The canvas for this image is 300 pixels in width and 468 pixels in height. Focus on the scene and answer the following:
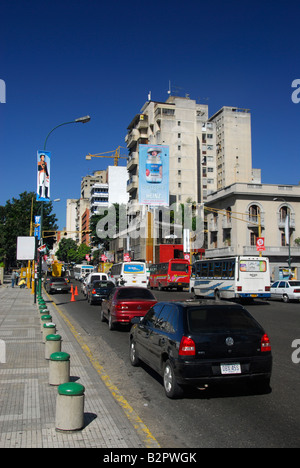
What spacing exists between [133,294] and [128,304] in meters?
0.70

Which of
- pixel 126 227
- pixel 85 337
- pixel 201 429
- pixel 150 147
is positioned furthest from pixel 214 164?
pixel 201 429

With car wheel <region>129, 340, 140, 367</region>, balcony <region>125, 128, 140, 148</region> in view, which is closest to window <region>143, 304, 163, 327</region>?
car wheel <region>129, 340, 140, 367</region>

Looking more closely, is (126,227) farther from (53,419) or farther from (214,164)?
(53,419)

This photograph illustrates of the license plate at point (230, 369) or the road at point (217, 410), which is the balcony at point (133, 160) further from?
the license plate at point (230, 369)

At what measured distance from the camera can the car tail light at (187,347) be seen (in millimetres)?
6449

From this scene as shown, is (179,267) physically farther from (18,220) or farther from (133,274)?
(18,220)

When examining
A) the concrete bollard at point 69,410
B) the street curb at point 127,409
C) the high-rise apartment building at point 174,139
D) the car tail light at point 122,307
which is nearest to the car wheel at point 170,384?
the street curb at point 127,409

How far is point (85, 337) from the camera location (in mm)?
13453

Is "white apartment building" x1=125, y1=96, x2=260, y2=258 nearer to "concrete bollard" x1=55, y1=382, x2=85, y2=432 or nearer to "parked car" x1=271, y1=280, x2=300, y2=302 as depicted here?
"parked car" x1=271, y1=280, x2=300, y2=302

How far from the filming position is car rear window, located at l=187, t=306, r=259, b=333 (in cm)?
682

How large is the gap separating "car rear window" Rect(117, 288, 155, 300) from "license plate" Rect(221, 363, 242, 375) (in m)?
8.63

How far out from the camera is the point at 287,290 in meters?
30.2

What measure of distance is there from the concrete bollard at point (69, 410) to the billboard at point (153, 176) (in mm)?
53387
